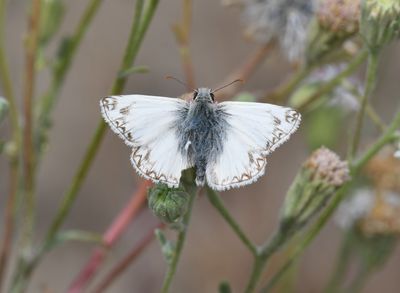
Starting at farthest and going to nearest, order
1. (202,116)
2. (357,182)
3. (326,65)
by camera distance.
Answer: (357,182)
(326,65)
(202,116)

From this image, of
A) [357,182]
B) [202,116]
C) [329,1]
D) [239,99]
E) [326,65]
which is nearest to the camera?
[202,116]

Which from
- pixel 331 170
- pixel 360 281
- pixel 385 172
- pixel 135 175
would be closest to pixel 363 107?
pixel 331 170

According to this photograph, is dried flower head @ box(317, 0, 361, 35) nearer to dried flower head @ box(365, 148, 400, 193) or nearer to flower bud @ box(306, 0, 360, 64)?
flower bud @ box(306, 0, 360, 64)

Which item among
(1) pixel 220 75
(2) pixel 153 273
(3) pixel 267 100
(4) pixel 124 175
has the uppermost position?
(3) pixel 267 100

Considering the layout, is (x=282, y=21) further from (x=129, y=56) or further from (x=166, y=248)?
(x=166, y=248)

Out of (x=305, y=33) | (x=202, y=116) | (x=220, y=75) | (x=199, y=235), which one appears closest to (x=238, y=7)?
(x=305, y=33)

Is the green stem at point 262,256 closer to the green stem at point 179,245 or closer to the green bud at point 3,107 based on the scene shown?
the green stem at point 179,245

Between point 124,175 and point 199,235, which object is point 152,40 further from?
point 199,235
